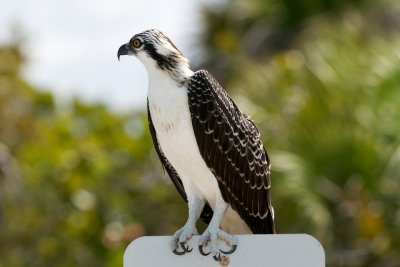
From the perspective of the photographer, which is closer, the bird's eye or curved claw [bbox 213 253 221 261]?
curved claw [bbox 213 253 221 261]

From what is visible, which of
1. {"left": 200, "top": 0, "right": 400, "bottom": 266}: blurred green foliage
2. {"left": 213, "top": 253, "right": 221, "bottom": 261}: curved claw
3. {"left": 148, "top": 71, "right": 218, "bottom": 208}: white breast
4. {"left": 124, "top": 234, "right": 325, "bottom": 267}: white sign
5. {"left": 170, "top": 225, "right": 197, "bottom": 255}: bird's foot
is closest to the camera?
{"left": 124, "top": 234, "right": 325, "bottom": 267}: white sign

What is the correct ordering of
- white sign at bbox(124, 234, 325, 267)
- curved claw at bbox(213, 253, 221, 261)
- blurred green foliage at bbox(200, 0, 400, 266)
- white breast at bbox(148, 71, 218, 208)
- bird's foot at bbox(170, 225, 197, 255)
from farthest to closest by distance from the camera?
blurred green foliage at bbox(200, 0, 400, 266)
white breast at bbox(148, 71, 218, 208)
bird's foot at bbox(170, 225, 197, 255)
curved claw at bbox(213, 253, 221, 261)
white sign at bbox(124, 234, 325, 267)

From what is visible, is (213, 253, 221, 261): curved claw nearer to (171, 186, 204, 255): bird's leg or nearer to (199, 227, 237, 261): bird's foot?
A: (199, 227, 237, 261): bird's foot

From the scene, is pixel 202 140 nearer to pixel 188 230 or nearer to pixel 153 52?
pixel 153 52

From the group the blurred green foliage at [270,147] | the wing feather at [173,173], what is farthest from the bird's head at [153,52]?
the blurred green foliage at [270,147]

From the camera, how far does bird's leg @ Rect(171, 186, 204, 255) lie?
480 centimetres

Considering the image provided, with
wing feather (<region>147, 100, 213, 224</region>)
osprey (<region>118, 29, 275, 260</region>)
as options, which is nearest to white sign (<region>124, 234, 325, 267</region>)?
osprey (<region>118, 29, 275, 260</region>)

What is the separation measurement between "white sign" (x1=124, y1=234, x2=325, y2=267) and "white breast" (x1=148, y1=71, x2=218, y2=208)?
1131 millimetres

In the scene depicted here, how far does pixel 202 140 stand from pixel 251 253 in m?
1.40

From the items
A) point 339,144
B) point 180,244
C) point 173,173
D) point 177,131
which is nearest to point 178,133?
point 177,131

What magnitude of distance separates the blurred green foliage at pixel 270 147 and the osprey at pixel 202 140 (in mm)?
4872

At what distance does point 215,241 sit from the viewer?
493 cm

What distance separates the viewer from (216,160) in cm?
601

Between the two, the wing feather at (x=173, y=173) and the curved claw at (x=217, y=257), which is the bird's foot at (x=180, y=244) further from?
the wing feather at (x=173, y=173)
